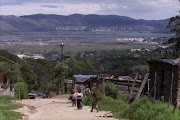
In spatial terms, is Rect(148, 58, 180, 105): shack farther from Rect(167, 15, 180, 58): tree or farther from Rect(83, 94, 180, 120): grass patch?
Rect(167, 15, 180, 58): tree

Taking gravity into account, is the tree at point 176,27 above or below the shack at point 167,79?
above

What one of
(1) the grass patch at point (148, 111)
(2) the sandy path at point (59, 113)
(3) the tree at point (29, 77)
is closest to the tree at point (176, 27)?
(2) the sandy path at point (59, 113)

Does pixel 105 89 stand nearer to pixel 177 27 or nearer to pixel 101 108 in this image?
pixel 101 108

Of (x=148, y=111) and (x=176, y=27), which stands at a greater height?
(x=176, y=27)

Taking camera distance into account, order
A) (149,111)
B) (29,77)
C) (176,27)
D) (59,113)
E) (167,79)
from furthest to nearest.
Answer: (29,77) → (176,27) → (167,79) → (59,113) → (149,111)

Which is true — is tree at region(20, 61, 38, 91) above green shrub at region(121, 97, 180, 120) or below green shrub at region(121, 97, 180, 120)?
below

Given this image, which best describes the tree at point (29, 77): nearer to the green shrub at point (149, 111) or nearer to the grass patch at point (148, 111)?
the grass patch at point (148, 111)

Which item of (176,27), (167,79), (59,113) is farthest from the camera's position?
(176,27)

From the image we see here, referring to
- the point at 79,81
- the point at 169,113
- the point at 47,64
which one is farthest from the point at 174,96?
the point at 47,64

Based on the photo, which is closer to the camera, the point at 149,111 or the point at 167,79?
the point at 149,111

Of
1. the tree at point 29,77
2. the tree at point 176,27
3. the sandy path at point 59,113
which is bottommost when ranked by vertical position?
the tree at point 29,77

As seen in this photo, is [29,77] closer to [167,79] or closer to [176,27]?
[176,27]

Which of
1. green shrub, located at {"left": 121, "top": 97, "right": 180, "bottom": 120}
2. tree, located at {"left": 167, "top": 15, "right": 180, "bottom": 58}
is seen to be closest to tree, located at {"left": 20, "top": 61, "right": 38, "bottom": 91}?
tree, located at {"left": 167, "top": 15, "right": 180, "bottom": 58}

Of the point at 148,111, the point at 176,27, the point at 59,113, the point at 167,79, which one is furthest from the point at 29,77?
the point at 148,111
